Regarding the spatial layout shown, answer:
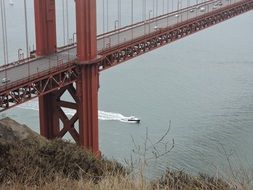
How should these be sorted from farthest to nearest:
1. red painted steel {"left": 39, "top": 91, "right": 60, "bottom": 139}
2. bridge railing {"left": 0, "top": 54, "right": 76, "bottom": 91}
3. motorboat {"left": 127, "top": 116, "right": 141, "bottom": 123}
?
motorboat {"left": 127, "top": 116, "right": 141, "bottom": 123}
red painted steel {"left": 39, "top": 91, "right": 60, "bottom": 139}
bridge railing {"left": 0, "top": 54, "right": 76, "bottom": 91}

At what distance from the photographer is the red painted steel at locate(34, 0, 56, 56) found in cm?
1132

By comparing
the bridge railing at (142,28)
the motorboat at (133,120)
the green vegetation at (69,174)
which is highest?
the bridge railing at (142,28)

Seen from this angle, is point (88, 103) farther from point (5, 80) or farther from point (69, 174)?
point (69, 174)

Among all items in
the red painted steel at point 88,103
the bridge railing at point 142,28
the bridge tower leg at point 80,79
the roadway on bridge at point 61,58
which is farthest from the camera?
the bridge railing at point 142,28

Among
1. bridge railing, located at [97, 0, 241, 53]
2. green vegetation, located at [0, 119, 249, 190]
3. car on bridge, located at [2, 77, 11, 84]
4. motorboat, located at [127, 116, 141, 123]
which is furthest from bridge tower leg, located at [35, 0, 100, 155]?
motorboat, located at [127, 116, 141, 123]

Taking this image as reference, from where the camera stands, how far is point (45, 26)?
11.5 metres

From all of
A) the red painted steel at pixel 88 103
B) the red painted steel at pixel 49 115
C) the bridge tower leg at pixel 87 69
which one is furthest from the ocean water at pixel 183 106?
the red painted steel at pixel 49 115

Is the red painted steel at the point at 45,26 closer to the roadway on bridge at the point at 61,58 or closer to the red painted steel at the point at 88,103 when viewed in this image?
the roadway on bridge at the point at 61,58

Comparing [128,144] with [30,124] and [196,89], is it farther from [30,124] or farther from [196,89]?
[196,89]

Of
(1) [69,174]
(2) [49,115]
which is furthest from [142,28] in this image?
(1) [69,174]

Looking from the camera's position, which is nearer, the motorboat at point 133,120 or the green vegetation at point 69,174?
the green vegetation at point 69,174

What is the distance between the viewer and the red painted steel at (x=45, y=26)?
11.3 m

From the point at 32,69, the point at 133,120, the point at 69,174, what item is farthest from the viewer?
the point at 133,120

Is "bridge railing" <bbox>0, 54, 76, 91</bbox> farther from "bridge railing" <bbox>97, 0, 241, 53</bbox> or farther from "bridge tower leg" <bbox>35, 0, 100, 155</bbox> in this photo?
"bridge railing" <bbox>97, 0, 241, 53</bbox>
